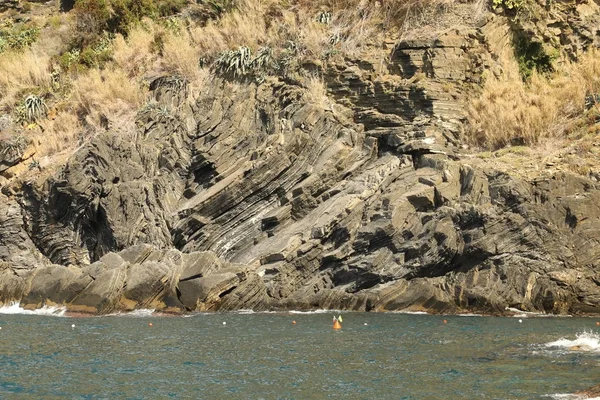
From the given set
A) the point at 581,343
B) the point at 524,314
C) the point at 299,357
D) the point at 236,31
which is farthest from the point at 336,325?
the point at 236,31

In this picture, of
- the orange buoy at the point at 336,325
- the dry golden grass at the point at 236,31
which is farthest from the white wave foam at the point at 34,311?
the dry golden grass at the point at 236,31

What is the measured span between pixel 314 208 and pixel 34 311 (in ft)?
34.6

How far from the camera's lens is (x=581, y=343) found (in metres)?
22.5

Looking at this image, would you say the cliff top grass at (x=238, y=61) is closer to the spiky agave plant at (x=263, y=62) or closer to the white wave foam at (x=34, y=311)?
the spiky agave plant at (x=263, y=62)

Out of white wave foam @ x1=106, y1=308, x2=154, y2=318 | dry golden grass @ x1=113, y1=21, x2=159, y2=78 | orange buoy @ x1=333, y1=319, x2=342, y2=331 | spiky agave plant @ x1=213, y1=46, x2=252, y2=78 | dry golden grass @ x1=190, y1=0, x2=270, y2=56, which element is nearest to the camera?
orange buoy @ x1=333, y1=319, x2=342, y2=331

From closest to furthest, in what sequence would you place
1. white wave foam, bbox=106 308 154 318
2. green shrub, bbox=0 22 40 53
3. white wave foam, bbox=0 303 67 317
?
1. white wave foam, bbox=106 308 154 318
2. white wave foam, bbox=0 303 67 317
3. green shrub, bbox=0 22 40 53

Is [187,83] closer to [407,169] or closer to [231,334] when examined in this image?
[407,169]

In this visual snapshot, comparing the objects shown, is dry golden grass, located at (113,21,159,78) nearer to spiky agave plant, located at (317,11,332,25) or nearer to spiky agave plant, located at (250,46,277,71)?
spiky agave plant, located at (250,46,277,71)

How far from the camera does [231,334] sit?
2617 cm

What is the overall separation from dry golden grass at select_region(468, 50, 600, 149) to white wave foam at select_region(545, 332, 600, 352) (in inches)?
515

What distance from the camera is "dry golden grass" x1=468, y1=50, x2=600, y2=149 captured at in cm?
3553

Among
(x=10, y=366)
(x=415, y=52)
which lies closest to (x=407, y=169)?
(x=415, y=52)

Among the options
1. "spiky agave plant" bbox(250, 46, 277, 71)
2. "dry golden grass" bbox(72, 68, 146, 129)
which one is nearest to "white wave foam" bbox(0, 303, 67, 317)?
"dry golden grass" bbox(72, 68, 146, 129)

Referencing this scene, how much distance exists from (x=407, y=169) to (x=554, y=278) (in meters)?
7.36
